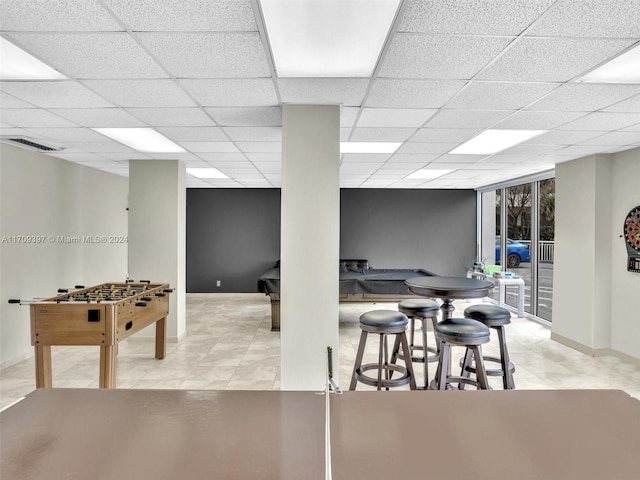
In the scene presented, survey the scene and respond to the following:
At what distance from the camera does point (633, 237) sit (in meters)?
4.62

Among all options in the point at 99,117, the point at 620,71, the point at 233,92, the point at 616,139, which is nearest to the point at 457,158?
the point at 616,139

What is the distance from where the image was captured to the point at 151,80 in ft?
8.63

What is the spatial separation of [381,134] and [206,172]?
11.8ft

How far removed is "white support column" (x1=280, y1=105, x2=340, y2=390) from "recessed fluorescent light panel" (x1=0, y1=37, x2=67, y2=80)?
1.54m

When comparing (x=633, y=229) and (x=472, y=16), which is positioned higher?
(x=472, y=16)

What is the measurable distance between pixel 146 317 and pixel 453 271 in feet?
22.4

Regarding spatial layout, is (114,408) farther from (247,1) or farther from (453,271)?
(453,271)

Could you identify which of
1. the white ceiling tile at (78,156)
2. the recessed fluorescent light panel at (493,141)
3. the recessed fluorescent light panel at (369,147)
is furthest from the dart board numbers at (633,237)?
the white ceiling tile at (78,156)

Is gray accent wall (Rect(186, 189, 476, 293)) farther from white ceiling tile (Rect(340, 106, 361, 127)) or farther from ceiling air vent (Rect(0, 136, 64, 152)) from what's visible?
white ceiling tile (Rect(340, 106, 361, 127))

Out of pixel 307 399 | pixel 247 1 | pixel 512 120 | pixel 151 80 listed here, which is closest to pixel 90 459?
pixel 307 399

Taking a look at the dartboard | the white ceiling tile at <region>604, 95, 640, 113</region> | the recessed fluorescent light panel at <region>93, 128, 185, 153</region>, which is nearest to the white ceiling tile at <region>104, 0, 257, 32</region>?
the recessed fluorescent light panel at <region>93, 128, 185, 153</region>

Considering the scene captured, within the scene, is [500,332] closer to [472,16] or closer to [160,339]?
[472,16]

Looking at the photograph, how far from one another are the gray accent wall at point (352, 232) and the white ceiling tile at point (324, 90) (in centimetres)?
603

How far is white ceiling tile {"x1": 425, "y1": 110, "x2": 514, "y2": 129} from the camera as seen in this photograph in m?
3.29
